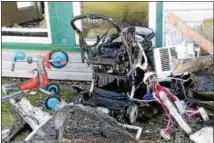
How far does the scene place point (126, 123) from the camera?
3799mm

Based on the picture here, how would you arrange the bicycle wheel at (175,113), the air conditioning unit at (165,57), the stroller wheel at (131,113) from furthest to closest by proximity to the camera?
1. the air conditioning unit at (165,57)
2. the stroller wheel at (131,113)
3. the bicycle wheel at (175,113)

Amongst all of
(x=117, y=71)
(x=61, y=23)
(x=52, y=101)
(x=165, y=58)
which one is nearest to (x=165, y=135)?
(x=117, y=71)

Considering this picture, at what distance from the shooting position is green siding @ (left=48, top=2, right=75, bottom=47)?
4.71 meters

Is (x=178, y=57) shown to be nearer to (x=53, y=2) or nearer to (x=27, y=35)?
(x=53, y=2)

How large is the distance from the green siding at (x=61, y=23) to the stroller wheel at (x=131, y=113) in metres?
1.52

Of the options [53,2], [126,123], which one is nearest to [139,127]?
[126,123]

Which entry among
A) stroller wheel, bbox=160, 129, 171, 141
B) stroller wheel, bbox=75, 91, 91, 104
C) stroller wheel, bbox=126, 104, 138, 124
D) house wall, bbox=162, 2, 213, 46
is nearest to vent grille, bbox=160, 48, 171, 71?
house wall, bbox=162, 2, 213, 46

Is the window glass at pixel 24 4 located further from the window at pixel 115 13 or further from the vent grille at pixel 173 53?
the vent grille at pixel 173 53

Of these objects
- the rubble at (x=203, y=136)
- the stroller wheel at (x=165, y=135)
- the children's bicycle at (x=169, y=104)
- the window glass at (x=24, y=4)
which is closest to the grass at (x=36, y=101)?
the children's bicycle at (x=169, y=104)

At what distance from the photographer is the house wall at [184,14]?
14.1 ft

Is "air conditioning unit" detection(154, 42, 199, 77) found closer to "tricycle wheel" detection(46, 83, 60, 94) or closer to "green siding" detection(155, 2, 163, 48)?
"green siding" detection(155, 2, 163, 48)

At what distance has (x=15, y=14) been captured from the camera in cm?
689

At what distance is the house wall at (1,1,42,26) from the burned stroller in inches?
115

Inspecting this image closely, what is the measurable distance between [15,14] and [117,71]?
378 centimetres
